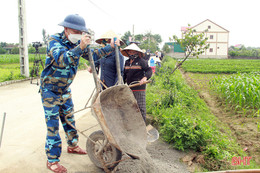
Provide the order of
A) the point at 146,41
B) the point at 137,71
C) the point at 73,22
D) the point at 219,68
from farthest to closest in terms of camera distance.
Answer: the point at 146,41 → the point at 219,68 → the point at 137,71 → the point at 73,22

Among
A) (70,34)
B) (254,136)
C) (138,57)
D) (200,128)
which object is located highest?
(70,34)

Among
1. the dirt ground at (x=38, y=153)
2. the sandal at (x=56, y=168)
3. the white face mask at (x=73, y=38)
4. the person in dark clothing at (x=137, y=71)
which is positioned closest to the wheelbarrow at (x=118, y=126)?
the dirt ground at (x=38, y=153)

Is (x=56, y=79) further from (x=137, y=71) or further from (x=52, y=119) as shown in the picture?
(x=137, y=71)

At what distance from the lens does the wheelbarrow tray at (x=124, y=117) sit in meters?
2.65

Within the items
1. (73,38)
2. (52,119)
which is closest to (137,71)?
(73,38)

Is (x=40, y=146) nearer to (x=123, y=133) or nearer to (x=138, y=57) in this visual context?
(x=123, y=133)

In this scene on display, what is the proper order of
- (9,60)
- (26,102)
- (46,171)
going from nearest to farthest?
1. (46,171)
2. (26,102)
3. (9,60)

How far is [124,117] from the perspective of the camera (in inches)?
112

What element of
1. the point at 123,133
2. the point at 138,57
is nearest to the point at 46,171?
the point at 123,133

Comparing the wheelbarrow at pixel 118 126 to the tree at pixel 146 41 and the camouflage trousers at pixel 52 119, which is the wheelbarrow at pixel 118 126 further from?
the tree at pixel 146 41

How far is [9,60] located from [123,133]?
24.3 metres

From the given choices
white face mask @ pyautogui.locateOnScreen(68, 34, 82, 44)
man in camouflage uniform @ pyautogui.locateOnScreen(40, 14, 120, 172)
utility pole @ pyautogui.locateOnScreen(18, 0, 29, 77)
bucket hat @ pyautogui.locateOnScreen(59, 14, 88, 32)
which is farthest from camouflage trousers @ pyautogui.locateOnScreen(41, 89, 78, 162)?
utility pole @ pyautogui.locateOnScreen(18, 0, 29, 77)

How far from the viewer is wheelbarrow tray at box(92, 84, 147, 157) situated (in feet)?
8.70

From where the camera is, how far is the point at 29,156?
3.11 meters
